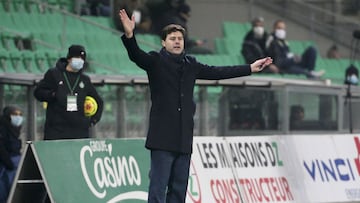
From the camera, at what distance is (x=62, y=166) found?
13.1 metres

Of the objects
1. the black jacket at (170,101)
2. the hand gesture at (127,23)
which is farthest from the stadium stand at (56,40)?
the hand gesture at (127,23)

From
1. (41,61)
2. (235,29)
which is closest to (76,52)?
(41,61)

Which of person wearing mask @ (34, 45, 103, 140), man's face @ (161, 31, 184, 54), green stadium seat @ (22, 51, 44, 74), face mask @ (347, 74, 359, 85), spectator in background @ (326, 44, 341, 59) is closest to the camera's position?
man's face @ (161, 31, 184, 54)

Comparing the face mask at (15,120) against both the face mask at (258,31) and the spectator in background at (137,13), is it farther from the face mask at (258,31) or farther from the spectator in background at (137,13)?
the face mask at (258,31)

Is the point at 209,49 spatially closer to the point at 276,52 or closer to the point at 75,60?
the point at 276,52

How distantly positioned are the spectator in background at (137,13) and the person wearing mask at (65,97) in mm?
8363

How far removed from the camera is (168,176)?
11703 mm

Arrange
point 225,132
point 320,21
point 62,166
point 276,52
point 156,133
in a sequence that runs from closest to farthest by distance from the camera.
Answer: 1. point 156,133
2. point 62,166
3. point 225,132
4. point 276,52
5. point 320,21

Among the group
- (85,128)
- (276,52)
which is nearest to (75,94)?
(85,128)

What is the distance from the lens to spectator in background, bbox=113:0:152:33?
2317 cm

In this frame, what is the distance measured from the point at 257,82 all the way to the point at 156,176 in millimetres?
8819

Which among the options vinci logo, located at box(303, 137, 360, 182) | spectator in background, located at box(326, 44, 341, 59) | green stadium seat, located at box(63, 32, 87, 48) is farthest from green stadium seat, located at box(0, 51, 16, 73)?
spectator in background, located at box(326, 44, 341, 59)

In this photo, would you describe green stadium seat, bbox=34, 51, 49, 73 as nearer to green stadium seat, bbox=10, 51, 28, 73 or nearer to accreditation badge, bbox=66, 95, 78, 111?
green stadium seat, bbox=10, 51, 28, 73

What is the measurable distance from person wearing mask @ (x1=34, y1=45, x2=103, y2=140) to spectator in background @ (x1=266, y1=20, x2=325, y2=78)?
950 centimetres
